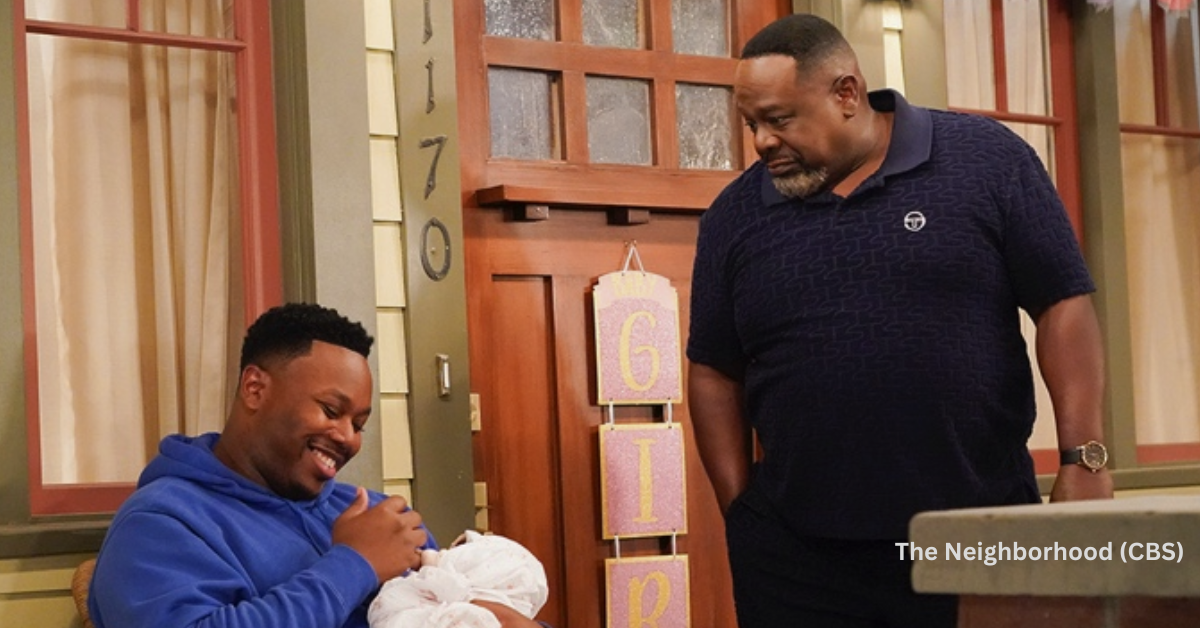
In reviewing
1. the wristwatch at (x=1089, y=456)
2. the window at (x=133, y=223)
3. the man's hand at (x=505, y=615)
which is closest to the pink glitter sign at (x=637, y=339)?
the window at (x=133, y=223)

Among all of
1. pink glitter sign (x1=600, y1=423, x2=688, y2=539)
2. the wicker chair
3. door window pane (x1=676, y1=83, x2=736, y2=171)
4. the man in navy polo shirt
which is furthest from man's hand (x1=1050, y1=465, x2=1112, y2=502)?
door window pane (x1=676, y1=83, x2=736, y2=171)

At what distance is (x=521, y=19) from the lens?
4.29 metres

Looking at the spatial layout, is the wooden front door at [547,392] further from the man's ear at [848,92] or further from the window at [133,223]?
the man's ear at [848,92]

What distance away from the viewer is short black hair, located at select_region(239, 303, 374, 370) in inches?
113

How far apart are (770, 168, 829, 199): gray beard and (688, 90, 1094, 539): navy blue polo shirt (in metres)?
0.02

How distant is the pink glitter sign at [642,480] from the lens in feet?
14.0

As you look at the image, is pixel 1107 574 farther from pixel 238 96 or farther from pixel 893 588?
pixel 238 96

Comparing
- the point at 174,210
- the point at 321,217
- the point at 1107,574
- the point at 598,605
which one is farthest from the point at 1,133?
the point at 1107,574

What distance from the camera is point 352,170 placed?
388 cm

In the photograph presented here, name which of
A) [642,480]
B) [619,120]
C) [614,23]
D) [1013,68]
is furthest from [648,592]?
[1013,68]

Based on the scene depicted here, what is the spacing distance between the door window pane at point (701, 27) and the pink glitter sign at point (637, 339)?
663 mm

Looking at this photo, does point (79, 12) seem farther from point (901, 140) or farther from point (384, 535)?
point (901, 140)

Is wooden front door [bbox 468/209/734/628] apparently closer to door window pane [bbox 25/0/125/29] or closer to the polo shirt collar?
door window pane [bbox 25/0/125/29]

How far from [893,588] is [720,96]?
2.18 m
